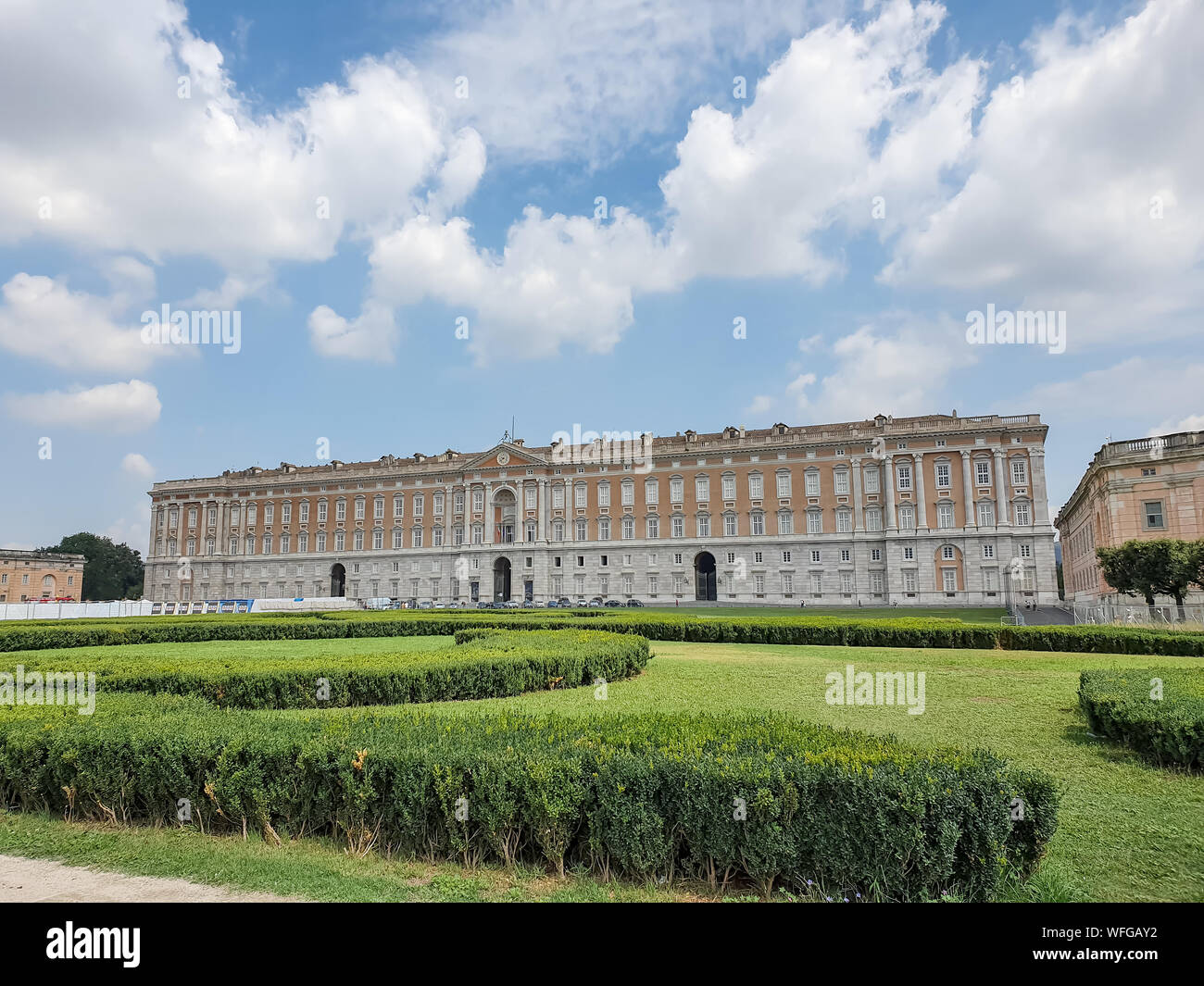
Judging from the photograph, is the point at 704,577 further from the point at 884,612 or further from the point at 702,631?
the point at 702,631

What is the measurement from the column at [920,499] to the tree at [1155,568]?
2452cm

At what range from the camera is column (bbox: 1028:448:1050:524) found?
4891 centimetres

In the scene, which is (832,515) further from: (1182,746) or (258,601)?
(1182,746)

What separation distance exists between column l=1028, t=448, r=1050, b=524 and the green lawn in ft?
138

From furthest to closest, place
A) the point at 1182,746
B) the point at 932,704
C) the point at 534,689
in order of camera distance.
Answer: the point at 534,689
the point at 932,704
the point at 1182,746

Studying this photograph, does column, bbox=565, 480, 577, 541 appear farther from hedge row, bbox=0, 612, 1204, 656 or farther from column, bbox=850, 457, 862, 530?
hedge row, bbox=0, 612, 1204, 656

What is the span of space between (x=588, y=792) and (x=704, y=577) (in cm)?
5478

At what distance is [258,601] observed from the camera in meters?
54.3

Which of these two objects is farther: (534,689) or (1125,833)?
(534,689)

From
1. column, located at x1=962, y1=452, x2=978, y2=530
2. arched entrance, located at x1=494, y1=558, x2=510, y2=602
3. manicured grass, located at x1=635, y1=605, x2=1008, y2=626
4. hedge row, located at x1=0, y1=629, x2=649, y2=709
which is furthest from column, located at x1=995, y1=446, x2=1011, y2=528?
hedge row, located at x1=0, y1=629, x2=649, y2=709
